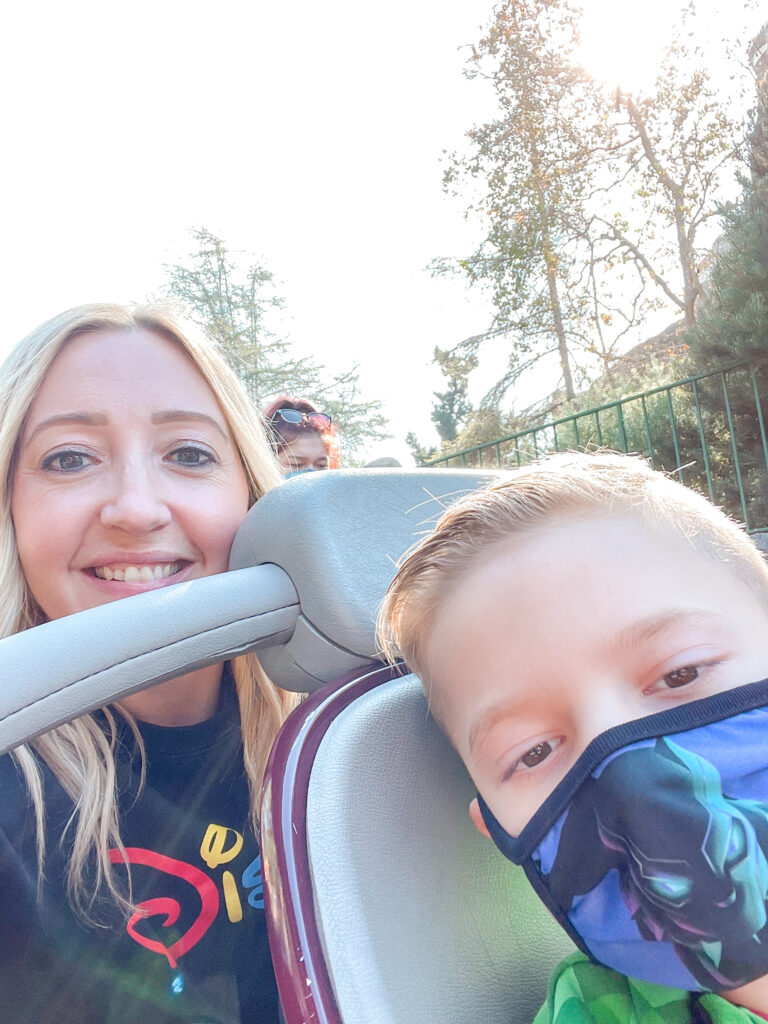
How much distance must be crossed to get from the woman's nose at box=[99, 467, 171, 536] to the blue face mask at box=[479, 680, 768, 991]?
631 millimetres

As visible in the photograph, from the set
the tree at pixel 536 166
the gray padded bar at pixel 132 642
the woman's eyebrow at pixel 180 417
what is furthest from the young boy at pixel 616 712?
the tree at pixel 536 166

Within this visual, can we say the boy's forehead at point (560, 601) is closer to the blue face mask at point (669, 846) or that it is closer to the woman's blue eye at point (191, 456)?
the blue face mask at point (669, 846)

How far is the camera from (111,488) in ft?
3.65

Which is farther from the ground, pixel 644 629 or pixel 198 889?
pixel 644 629

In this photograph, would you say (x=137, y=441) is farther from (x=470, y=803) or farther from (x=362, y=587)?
(x=470, y=803)

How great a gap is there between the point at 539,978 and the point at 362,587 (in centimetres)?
46

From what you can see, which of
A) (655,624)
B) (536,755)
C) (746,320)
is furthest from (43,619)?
(746,320)

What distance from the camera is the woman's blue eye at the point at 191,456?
120cm

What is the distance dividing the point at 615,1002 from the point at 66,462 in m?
0.94

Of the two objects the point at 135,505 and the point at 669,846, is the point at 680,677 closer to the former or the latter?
the point at 669,846

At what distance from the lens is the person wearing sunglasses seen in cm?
332

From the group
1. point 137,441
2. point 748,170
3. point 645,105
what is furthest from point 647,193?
point 137,441

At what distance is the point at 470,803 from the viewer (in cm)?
89

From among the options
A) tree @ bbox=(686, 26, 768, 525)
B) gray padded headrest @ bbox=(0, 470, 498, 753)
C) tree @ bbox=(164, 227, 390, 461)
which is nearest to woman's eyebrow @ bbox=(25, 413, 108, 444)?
gray padded headrest @ bbox=(0, 470, 498, 753)
